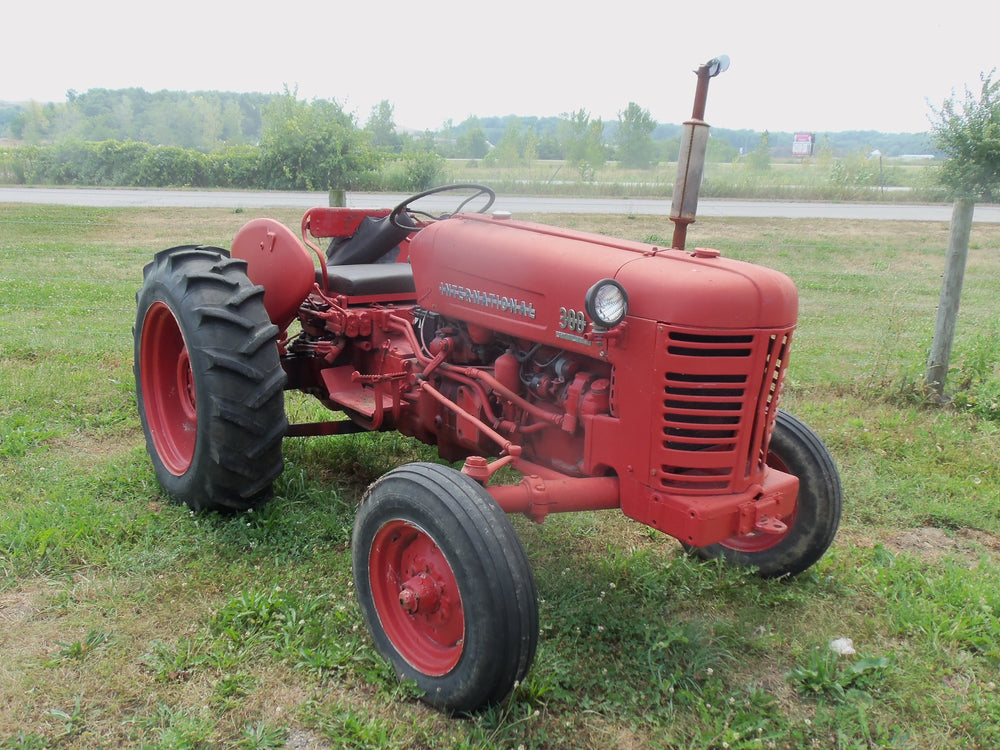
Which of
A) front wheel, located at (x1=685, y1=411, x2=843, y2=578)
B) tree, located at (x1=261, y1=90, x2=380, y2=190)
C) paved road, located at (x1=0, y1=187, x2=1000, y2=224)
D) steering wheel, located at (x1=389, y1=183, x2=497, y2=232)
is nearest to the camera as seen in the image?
front wheel, located at (x1=685, y1=411, x2=843, y2=578)

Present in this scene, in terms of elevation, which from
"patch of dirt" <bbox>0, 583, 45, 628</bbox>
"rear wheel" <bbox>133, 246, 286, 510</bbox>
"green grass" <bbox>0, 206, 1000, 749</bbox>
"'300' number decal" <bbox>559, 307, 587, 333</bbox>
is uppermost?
"'300' number decal" <bbox>559, 307, 587, 333</bbox>

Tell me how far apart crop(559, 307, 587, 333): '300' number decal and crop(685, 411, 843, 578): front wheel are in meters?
1.10

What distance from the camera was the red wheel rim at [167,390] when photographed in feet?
13.4

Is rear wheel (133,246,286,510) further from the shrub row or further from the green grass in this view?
the shrub row

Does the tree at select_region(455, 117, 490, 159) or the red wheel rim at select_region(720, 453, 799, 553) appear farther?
the tree at select_region(455, 117, 490, 159)

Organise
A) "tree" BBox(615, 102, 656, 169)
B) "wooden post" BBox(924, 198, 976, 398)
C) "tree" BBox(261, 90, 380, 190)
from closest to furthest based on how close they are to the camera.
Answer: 1. "wooden post" BBox(924, 198, 976, 398)
2. "tree" BBox(261, 90, 380, 190)
3. "tree" BBox(615, 102, 656, 169)

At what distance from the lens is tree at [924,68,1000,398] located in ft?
18.0

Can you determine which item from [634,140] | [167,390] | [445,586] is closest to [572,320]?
[445,586]

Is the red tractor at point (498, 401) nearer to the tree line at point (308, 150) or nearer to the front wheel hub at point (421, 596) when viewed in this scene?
the front wheel hub at point (421, 596)

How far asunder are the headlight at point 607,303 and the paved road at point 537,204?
1280 cm

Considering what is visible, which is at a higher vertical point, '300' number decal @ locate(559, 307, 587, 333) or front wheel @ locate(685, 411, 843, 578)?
'300' number decal @ locate(559, 307, 587, 333)

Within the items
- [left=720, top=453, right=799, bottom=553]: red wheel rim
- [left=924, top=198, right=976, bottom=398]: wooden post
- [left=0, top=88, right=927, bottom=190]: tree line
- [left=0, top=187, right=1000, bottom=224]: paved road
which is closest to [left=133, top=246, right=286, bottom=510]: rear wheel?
[left=720, top=453, right=799, bottom=553]: red wheel rim

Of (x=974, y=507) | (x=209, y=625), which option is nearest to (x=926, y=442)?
(x=974, y=507)

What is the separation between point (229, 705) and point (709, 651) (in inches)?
66.1
